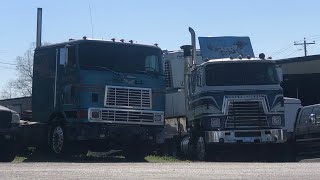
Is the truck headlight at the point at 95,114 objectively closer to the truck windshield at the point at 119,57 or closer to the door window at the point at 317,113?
the truck windshield at the point at 119,57

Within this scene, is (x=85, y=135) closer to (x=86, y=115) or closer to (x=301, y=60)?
(x=86, y=115)

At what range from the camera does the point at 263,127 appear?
63.7 feet

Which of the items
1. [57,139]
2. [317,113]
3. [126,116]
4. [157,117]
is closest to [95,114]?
[126,116]

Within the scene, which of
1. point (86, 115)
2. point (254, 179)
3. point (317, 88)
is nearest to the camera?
point (254, 179)

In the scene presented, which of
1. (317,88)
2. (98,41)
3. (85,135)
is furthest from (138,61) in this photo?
(317,88)

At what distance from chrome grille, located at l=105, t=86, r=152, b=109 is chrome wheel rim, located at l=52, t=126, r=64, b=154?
1.82m

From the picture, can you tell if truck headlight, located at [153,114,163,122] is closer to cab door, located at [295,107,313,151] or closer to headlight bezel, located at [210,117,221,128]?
headlight bezel, located at [210,117,221,128]

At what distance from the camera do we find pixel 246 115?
767 inches

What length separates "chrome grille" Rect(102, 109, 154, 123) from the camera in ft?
62.4

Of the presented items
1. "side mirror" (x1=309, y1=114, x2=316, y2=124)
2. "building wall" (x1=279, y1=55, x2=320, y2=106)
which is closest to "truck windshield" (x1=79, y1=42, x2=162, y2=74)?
"side mirror" (x1=309, y1=114, x2=316, y2=124)

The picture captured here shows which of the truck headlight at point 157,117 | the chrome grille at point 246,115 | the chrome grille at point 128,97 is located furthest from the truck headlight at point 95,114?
the chrome grille at point 246,115

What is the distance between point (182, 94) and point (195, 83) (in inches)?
101

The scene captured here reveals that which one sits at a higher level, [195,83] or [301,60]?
[301,60]

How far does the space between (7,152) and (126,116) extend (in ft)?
12.2
